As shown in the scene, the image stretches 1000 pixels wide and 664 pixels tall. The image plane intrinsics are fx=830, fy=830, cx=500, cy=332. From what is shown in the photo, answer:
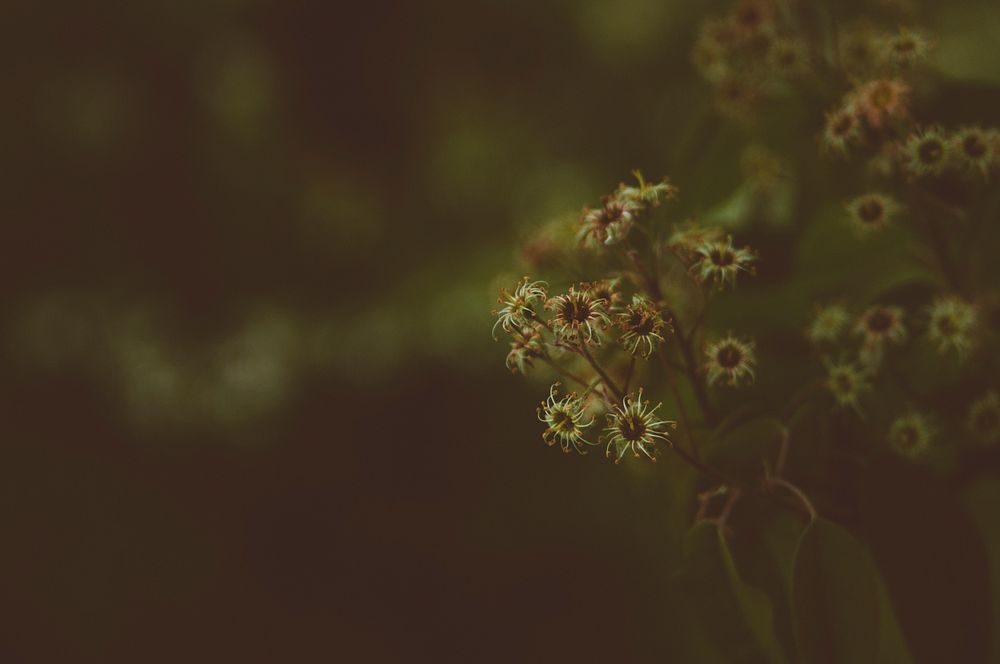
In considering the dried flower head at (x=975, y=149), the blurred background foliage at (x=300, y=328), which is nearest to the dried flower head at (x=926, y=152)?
the dried flower head at (x=975, y=149)

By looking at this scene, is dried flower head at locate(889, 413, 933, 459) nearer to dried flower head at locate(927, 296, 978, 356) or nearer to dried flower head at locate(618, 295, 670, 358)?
dried flower head at locate(927, 296, 978, 356)

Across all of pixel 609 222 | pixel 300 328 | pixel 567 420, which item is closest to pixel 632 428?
pixel 567 420


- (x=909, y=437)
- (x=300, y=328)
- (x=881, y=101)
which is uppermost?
(x=300, y=328)

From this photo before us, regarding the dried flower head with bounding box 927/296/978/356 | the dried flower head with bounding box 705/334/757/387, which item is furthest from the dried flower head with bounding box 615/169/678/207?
the dried flower head with bounding box 927/296/978/356

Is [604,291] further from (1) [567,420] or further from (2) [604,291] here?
(1) [567,420]

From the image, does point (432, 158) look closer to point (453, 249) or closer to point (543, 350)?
point (453, 249)

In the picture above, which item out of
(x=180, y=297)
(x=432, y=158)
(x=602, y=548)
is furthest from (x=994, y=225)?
(x=180, y=297)

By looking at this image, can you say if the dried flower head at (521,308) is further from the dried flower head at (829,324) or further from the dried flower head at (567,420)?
the dried flower head at (829,324)
